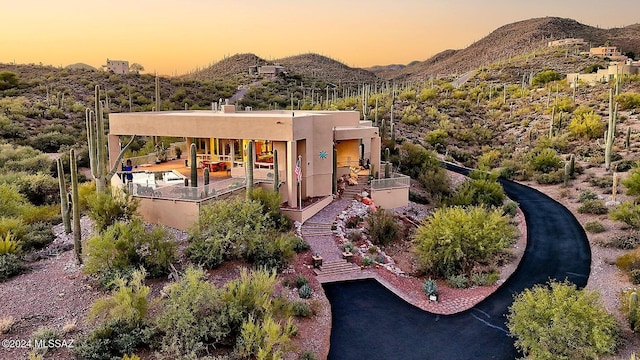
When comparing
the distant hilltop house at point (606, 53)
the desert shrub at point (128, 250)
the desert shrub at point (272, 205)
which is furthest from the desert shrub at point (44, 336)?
the distant hilltop house at point (606, 53)

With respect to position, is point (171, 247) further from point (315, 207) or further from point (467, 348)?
point (467, 348)

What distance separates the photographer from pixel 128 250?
15141 millimetres

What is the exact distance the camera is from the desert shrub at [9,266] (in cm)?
1515

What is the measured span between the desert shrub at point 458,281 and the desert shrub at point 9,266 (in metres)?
15.8

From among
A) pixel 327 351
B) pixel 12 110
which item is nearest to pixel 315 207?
pixel 327 351

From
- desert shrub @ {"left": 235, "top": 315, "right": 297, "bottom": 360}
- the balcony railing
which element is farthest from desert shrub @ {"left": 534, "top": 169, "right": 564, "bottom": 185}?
desert shrub @ {"left": 235, "top": 315, "right": 297, "bottom": 360}

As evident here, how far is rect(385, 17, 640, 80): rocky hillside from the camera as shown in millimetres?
105137

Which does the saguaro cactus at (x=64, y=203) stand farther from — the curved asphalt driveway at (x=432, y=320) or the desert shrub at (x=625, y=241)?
the desert shrub at (x=625, y=241)

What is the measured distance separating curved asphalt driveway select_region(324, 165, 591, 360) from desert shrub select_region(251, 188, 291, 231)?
4.14 metres

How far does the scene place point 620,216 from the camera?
22.0 metres

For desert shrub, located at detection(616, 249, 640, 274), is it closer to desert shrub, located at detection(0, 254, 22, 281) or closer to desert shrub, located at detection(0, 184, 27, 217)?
desert shrub, located at detection(0, 254, 22, 281)

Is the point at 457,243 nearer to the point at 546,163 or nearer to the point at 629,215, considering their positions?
the point at 629,215

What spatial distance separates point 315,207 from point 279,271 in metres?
6.58

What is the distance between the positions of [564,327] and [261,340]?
7906mm
